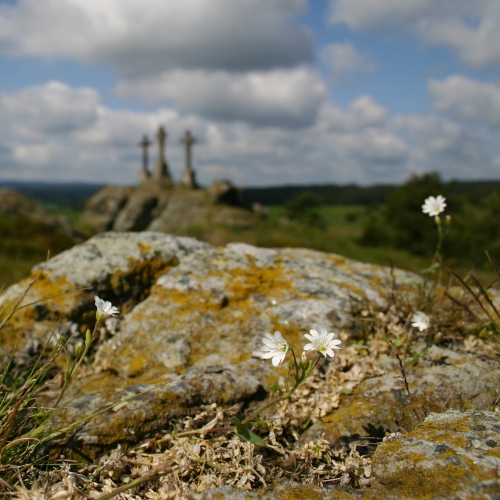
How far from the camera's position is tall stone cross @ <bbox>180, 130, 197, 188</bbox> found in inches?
1277

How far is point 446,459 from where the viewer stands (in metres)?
1.78

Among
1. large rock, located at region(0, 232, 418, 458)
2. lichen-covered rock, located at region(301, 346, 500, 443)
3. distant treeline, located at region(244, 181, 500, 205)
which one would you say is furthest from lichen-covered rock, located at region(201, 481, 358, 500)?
distant treeline, located at region(244, 181, 500, 205)

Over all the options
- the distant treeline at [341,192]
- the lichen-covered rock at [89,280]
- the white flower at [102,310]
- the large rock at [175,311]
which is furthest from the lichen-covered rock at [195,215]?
the distant treeline at [341,192]

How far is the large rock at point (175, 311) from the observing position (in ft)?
8.76

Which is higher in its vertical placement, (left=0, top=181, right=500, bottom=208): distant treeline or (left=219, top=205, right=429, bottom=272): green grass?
(left=0, top=181, right=500, bottom=208): distant treeline

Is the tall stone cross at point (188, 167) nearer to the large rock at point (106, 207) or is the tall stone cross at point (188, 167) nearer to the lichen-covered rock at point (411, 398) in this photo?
the large rock at point (106, 207)

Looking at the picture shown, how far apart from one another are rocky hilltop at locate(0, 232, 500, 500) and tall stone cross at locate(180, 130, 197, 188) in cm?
2922

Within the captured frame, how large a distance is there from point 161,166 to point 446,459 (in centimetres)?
3529

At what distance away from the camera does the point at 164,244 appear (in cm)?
447

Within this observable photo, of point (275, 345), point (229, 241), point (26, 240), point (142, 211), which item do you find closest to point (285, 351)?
point (275, 345)

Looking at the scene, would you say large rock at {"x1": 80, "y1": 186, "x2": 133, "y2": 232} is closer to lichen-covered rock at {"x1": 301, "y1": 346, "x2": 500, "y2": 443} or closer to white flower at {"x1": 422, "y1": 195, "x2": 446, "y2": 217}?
white flower at {"x1": 422, "y1": 195, "x2": 446, "y2": 217}

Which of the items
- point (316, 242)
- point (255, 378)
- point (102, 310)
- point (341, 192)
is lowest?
point (316, 242)

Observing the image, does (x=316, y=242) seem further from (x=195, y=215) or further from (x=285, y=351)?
(x=285, y=351)

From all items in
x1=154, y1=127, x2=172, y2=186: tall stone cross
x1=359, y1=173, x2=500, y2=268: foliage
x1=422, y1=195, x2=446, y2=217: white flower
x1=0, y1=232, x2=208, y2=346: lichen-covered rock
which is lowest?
x1=359, y1=173, x2=500, y2=268: foliage
